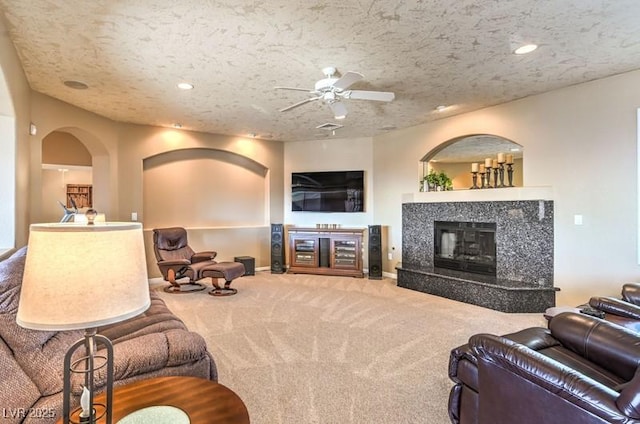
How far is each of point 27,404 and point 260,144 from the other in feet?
20.4

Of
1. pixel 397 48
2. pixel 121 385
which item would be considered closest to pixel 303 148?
pixel 397 48

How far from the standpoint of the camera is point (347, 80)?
315 cm

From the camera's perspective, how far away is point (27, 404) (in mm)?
1362

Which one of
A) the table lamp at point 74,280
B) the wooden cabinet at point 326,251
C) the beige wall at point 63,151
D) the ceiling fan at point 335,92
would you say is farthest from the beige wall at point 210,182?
the table lamp at point 74,280

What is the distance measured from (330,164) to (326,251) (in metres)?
1.84

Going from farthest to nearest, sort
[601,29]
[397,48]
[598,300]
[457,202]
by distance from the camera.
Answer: [457,202], [397,48], [601,29], [598,300]

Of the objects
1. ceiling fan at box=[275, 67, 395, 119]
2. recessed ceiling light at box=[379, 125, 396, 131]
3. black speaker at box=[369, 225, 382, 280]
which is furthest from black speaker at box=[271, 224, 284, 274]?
ceiling fan at box=[275, 67, 395, 119]

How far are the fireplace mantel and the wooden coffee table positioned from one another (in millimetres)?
4496

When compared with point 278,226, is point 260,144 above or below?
above

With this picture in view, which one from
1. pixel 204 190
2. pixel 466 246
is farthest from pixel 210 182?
pixel 466 246

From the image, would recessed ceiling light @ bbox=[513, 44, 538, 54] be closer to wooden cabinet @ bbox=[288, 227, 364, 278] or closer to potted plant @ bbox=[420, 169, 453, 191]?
potted plant @ bbox=[420, 169, 453, 191]

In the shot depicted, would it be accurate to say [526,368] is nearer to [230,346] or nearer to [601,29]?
[230,346]

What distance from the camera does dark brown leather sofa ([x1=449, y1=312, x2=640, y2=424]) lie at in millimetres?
1240

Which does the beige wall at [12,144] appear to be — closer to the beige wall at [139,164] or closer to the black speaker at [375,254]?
the beige wall at [139,164]
